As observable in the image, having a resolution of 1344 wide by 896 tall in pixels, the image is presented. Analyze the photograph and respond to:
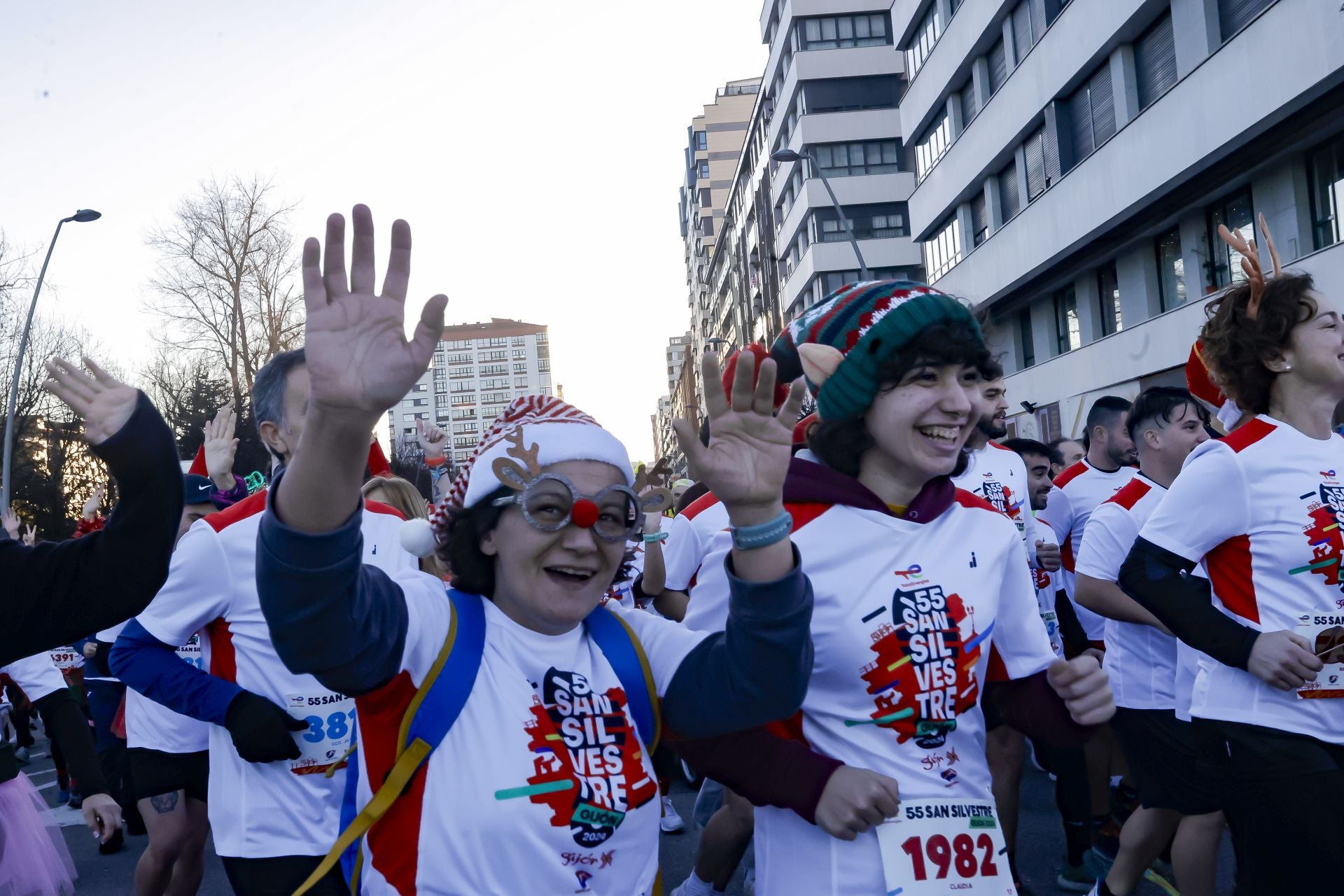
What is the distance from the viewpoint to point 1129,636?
5.67 m

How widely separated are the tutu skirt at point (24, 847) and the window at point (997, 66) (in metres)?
27.5

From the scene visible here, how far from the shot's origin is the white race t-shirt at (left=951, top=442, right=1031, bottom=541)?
→ 6.67 metres

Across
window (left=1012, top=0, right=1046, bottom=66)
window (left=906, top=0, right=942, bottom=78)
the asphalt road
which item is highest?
window (left=906, top=0, right=942, bottom=78)

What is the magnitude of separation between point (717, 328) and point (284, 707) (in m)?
93.7

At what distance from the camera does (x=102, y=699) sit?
7.57 m

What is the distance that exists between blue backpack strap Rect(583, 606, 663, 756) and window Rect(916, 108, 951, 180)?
32.4 meters

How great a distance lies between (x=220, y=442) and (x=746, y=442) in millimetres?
3669

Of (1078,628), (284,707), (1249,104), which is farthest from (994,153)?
(284,707)

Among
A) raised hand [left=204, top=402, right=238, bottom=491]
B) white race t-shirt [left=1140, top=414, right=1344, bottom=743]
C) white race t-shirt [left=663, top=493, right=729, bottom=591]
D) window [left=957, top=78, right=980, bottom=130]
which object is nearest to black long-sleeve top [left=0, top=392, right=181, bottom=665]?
raised hand [left=204, top=402, right=238, bottom=491]

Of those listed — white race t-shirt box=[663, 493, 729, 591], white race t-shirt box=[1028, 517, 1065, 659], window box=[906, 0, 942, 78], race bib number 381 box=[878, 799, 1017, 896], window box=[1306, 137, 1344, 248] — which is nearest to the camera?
race bib number 381 box=[878, 799, 1017, 896]

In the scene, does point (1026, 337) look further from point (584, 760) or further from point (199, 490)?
point (584, 760)

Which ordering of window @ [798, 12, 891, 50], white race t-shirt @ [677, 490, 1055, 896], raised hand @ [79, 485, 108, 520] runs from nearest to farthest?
white race t-shirt @ [677, 490, 1055, 896]
raised hand @ [79, 485, 108, 520]
window @ [798, 12, 891, 50]

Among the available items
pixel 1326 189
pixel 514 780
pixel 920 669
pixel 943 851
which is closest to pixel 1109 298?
pixel 1326 189

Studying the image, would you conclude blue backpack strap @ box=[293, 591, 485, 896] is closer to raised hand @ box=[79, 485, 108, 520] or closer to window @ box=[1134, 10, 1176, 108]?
raised hand @ box=[79, 485, 108, 520]
